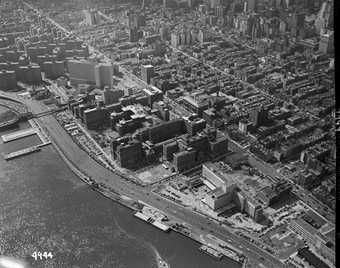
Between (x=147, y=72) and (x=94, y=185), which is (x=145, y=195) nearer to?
(x=94, y=185)

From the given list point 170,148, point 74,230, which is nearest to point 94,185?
point 74,230

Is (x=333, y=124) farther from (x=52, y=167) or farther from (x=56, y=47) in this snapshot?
(x=56, y=47)

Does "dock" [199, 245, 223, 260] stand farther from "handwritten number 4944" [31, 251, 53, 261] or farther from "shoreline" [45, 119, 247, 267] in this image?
"handwritten number 4944" [31, 251, 53, 261]

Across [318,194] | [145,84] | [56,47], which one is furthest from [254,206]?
[56,47]

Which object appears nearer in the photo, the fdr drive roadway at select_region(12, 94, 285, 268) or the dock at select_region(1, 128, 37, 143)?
the fdr drive roadway at select_region(12, 94, 285, 268)

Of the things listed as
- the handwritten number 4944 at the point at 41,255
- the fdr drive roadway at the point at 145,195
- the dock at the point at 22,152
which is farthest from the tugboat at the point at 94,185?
the dock at the point at 22,152

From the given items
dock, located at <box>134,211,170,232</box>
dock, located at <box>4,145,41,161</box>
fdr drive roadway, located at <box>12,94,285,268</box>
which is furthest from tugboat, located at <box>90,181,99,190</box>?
dock, located at <box>4,145,41,161</box>

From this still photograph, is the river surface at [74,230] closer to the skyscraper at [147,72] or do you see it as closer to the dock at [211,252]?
the dock at [211,252]
